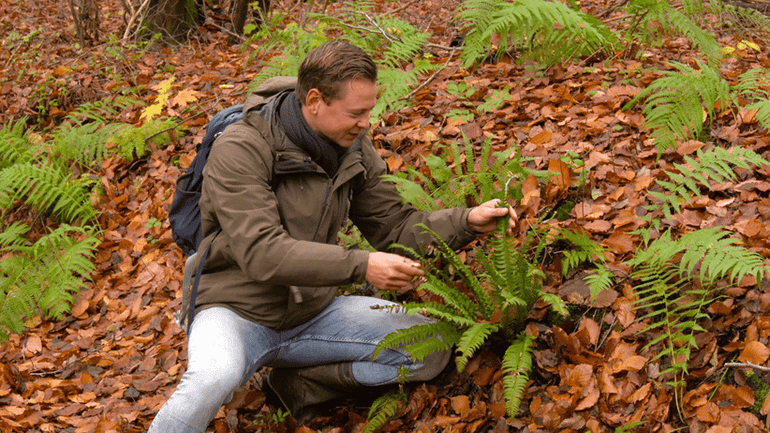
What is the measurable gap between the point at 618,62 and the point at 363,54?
2758 millimetres

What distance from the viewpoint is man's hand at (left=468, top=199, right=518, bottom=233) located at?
2.82 meters

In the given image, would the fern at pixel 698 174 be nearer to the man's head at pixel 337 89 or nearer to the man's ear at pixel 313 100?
the man's head at pixel 337 89

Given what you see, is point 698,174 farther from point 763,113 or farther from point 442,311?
point 442,311

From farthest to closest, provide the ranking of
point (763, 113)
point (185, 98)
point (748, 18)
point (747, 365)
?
point (185, 98), point (748, 18), point (763, 113), point (747, 365)

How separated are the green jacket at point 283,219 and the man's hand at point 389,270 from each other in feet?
0.14

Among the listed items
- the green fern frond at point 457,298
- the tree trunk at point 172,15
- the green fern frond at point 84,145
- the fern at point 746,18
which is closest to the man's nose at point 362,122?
the green fern frond at point 457,298

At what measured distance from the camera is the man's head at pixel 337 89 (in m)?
2.78

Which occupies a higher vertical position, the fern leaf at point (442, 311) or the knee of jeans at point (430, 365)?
the fern leaf at point (442, 311)

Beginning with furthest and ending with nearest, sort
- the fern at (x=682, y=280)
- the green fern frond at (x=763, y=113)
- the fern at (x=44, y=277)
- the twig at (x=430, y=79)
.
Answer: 1. the twig at (x=430, y=79)
2. the fern at (x=44, y=277)
3. the green fern frond at (x=763, y=113)
4. the fern at (x=682, y=280)

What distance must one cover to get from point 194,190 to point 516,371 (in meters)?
1.91

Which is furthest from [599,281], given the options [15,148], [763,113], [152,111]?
[15,148]

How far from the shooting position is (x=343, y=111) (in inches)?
112

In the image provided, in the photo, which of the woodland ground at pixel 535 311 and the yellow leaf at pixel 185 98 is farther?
the yellow leaf at pixel 185 98

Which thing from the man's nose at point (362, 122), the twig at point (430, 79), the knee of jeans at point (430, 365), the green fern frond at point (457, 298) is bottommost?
the knee of jeans at point (430, 365)
